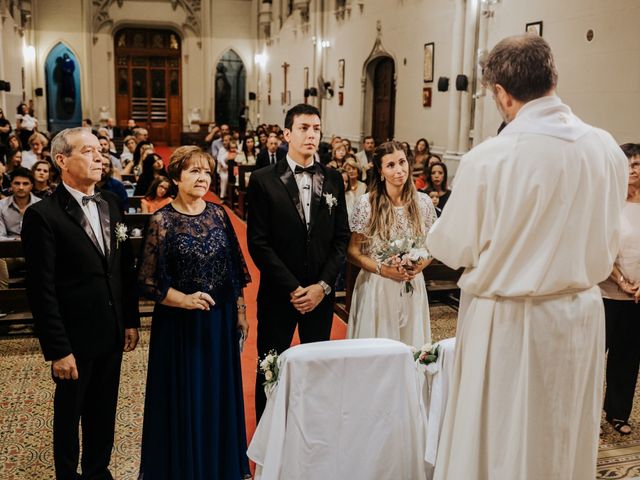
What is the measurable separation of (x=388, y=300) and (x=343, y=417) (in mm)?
1054

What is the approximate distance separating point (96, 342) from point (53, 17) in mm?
22982

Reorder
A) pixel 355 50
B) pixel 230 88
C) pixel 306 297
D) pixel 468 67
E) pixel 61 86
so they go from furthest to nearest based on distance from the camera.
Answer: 1. pixel 230 88
2. pixel 61 86
3. pixel 355 50
4. pixel 468 67
5. pixel 306 297

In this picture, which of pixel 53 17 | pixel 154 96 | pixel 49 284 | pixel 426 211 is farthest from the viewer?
pixel 154 96

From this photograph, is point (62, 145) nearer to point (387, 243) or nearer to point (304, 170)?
point (304, 170)

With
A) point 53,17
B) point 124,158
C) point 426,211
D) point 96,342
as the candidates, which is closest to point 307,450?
point 96,342

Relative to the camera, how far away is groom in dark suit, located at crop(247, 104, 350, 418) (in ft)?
11.2

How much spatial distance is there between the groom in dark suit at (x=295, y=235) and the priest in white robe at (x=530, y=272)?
1263mm

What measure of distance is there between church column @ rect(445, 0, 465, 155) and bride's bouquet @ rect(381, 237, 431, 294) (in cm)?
752

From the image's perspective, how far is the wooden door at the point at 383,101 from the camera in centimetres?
1401

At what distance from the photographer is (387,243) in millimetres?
3699

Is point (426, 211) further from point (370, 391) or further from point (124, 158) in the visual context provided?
point (124, 158)

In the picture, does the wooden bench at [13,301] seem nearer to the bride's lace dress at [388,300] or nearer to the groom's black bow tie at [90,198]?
the bride's lace dress at [388,300]

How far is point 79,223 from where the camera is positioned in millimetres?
2871

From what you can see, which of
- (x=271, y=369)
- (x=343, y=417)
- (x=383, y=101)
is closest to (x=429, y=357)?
(x=343, y=417)
